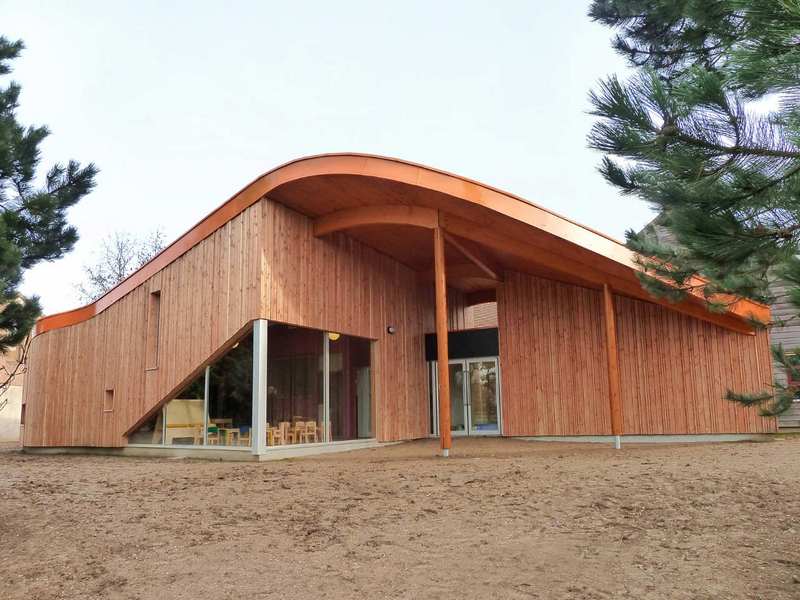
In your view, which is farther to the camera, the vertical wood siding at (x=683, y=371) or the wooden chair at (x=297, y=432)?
the vertical wood siding at (x=683, y=371)

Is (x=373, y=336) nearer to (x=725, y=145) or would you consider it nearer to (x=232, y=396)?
(x=232, y=396)

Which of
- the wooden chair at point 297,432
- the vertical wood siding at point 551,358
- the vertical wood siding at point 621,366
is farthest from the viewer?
the vertical wood siding at point 551,358

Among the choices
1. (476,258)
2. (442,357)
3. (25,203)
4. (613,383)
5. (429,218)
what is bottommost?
(613,383)

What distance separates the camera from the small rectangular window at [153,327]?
11992 mm

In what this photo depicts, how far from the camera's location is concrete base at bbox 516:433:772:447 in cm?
1103

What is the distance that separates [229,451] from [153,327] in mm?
3485

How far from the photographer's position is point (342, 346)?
12055mm

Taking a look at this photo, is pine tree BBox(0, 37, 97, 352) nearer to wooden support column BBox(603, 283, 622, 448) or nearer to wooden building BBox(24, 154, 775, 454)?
wooden building BBox(24, 154, 775, 454)

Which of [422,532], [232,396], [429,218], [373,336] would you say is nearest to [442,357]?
[429,218]

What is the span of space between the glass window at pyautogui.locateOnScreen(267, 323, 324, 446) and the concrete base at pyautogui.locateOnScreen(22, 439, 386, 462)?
6.2 inches

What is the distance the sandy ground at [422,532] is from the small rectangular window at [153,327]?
4.04 metres

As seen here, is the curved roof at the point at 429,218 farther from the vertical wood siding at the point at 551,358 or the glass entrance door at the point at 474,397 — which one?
the glass entrance door at the point at 474,397

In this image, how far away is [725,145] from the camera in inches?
121

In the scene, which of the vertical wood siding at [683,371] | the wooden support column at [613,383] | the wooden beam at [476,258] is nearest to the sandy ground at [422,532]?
the wooden support column at [613,383]
